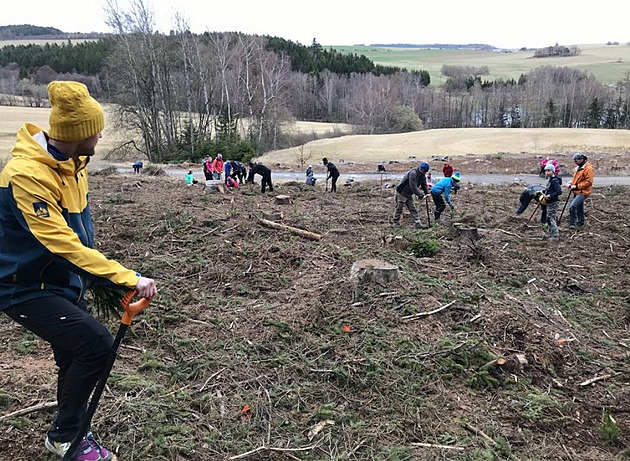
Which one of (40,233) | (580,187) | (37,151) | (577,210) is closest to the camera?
(40,233)

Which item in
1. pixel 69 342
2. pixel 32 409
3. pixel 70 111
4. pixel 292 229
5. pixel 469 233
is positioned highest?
pixel 70 111

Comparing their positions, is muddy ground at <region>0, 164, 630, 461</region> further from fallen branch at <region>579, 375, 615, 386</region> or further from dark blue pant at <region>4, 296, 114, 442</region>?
dark blue pant at <region>4, 296, 114, 442</region>

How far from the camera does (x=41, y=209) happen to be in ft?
7.82

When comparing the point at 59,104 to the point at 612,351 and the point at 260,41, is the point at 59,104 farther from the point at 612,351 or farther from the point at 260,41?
the point at 260,41

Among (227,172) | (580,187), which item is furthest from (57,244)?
(227,172)

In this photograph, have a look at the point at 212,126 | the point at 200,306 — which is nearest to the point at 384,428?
the point at 200,306

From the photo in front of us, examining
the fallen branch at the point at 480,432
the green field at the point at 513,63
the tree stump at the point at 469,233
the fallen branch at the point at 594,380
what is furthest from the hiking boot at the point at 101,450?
the green field at the point at 513,63

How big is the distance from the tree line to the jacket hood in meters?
30.4

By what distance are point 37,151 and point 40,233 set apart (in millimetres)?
479

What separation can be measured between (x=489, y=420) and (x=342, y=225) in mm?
6959

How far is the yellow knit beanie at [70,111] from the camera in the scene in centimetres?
250

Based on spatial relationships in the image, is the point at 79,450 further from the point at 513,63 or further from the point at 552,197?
the point at 513,63

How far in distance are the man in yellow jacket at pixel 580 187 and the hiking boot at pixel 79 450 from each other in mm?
11313

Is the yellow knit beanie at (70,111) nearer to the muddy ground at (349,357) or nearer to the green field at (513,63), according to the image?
the muddy ground at (349,357)
